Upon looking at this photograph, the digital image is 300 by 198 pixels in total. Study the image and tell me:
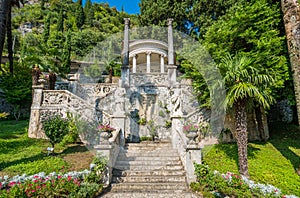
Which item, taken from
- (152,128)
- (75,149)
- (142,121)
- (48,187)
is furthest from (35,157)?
(152,128)

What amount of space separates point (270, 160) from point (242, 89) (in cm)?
341

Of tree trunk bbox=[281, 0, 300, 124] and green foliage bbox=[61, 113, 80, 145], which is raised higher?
tree trunk bbox=[281, 0, 300, 124]

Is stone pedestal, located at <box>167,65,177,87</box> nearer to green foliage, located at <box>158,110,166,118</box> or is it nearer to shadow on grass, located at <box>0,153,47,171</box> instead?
green foliage, located at <box>158,110,166,118</box>

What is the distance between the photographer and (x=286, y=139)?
9.15 m

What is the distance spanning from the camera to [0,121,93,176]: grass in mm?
5612

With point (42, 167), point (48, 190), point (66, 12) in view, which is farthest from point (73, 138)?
point (66, 12)

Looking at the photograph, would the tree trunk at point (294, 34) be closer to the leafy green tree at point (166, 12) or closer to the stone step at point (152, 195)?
the stone step at point (152, 195)

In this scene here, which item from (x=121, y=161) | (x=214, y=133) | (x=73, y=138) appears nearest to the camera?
(x=121, y=161)

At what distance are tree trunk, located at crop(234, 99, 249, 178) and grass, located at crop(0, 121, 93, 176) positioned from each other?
499 cm

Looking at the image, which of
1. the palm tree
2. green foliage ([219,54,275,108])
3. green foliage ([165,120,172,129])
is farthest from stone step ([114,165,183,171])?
green foliage ([165,120,172,129])

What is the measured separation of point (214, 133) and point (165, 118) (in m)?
2.72

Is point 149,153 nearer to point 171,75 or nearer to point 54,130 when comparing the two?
point 54,130

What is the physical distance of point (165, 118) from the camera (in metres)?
10.2

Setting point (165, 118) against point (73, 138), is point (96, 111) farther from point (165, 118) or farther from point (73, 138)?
point (165, 118)
